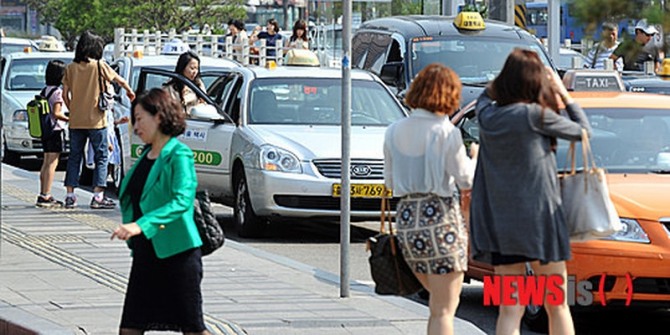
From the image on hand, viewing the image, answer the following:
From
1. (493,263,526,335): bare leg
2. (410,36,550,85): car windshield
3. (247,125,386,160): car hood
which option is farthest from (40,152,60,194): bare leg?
(493,263,526,335): bare leg

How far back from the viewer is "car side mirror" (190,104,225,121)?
14.1 meters

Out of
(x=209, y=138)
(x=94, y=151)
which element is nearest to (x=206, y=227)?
(x=209, y=138)

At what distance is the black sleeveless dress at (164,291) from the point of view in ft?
22.7

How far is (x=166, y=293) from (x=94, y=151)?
8448mm

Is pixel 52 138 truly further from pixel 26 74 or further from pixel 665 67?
pixel 26 74

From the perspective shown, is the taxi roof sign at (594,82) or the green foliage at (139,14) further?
the green foliage at (139,14)

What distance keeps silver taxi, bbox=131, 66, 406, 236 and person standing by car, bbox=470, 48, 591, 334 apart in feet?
20.4

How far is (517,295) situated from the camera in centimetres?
708

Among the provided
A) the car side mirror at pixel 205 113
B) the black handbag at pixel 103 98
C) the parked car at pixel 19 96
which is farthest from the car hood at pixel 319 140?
the parked car at pixel 19 96

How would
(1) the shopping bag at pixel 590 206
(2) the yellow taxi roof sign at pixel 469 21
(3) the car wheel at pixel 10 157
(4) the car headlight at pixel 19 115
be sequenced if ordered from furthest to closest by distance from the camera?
(3) the car wheel at pixel 10 157
(4) the car headlight at pixel 19 115
(2) the yellow taxi roof sign at pixel 469 21
(1) the shopping bag at pixel 590 206

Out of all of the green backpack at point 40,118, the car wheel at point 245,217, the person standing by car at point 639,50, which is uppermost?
the person standing by car at point 639,50

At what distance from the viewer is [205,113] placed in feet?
46.5

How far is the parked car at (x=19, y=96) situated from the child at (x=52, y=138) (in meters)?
4.98

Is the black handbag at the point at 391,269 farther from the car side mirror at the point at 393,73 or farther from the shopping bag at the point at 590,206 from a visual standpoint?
the car side mirror at the point at 393,73
